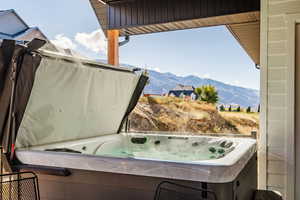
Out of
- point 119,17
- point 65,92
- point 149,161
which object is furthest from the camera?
point 119,17

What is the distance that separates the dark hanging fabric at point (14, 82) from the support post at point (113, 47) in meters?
Answer: 2.19

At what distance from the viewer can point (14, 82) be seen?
2.01 meters

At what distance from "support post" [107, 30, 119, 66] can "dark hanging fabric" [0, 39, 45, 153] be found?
2.19 m

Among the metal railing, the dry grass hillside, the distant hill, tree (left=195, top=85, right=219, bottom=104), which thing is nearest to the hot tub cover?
the metal railing

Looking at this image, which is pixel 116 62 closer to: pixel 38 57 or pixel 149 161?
pixel 38 57

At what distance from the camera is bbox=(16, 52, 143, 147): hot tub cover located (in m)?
2.33

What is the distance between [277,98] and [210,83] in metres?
2.93

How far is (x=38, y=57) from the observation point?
6.96 ft

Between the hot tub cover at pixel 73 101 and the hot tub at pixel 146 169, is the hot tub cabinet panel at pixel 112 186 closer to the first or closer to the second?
the hot tub at pixel 146 169

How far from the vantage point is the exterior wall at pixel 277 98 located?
106 inches

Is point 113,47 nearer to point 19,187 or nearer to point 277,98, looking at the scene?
point 277,98

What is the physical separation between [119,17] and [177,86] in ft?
6.47

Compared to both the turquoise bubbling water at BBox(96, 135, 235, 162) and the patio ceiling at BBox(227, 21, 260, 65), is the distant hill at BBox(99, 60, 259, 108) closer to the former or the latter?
the patio ceiling at BBox(227, 21, 260, 65)

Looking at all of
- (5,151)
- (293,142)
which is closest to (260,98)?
(293,142)
